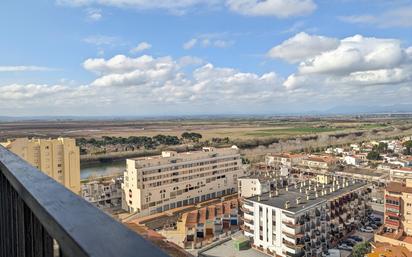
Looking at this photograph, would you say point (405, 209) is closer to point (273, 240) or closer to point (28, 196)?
point (273, 240)

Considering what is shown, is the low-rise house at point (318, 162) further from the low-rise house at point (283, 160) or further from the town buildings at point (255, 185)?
the town buildings at point (255, 185)

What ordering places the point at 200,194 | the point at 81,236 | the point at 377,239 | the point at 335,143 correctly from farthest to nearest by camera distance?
the point at 335,143 < the point at 200,194 < the point at 377,239 < the point at 81,236

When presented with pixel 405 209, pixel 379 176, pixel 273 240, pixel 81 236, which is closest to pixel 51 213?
pixel 81 236

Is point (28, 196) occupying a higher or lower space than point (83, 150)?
higher

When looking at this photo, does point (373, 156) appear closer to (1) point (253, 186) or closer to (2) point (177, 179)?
(1) point (253, 186)

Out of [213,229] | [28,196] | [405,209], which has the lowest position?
[213,229]

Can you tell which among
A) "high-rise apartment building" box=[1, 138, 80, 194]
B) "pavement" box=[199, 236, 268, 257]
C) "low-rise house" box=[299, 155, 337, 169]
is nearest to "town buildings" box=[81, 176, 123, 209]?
"high-rise apartment building" box=[1, 138, 80, 194]

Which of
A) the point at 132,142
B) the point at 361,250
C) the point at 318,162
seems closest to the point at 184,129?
the point at 132,142
